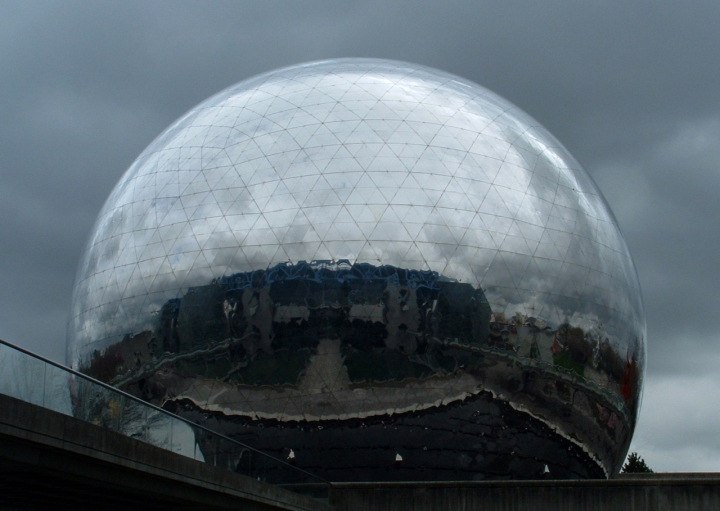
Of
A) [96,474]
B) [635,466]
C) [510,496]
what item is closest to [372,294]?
[510,496]

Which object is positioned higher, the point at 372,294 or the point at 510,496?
the point at 372,294

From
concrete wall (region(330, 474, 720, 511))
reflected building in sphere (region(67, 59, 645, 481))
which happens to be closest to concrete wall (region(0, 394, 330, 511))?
concrete wall (region(330, 474, 720, 511))

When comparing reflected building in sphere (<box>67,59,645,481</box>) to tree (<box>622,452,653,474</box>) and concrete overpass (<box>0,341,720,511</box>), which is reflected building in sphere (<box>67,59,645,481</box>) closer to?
concrete overpass (<box>0,341,720,511</box>)

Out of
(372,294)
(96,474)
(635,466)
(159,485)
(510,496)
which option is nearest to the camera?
(96,474)

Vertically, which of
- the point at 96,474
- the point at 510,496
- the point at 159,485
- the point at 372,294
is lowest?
the point at 96,474

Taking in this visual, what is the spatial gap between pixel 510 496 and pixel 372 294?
4607 millimetres

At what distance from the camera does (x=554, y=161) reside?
2119 cm

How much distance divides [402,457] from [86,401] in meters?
8.82

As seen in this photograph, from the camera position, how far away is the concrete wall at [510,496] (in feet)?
55.9

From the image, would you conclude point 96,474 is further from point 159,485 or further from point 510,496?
point 510,496

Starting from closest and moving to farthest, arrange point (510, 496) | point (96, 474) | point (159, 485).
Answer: point (96, 474) < point (159, 485) < point (510, 496)

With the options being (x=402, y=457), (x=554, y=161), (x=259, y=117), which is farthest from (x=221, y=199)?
(x=554, y=161)

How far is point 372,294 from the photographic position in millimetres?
17328

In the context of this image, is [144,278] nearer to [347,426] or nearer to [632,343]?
[347,426]
